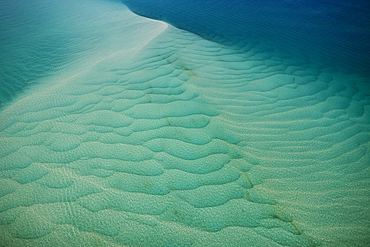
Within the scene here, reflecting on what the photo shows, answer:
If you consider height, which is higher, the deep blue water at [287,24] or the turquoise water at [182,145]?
the deep blue water at [287,24]

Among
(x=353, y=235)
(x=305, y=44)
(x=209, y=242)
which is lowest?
(x=209, y=242)

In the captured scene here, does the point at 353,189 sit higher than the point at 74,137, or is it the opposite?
the point at 353,189

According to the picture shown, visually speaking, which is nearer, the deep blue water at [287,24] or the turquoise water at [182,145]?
the turquoise water at [182,145]

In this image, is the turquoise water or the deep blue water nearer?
the turquoise water

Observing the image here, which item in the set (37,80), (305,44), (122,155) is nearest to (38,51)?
(37,80)

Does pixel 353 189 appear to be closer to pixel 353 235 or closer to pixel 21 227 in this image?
pixel 353 235

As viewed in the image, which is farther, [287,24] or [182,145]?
[287,24]

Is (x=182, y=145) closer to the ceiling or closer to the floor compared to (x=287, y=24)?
closer to the floor

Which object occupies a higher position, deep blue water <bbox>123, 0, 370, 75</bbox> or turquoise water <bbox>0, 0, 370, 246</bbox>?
deep blue water <bbox>123, 0, 370, 75</bbox>
